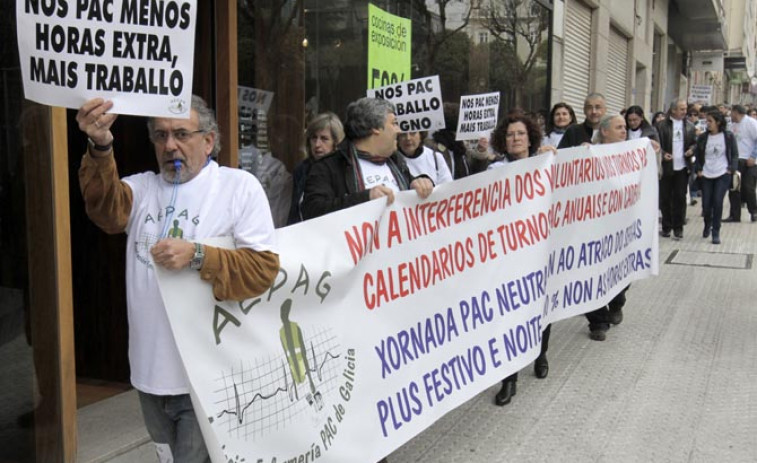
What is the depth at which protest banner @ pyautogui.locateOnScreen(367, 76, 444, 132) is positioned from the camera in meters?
5.03

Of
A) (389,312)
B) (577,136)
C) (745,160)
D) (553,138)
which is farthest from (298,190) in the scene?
(745,160)

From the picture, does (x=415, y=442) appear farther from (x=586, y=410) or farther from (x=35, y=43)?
(x=35, y=43)

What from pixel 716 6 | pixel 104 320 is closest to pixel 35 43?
pixel 104 320

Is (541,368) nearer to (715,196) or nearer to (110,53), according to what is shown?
(110,53)

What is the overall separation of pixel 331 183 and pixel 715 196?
353 inches

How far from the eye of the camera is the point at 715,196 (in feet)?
35.9

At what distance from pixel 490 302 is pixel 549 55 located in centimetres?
935

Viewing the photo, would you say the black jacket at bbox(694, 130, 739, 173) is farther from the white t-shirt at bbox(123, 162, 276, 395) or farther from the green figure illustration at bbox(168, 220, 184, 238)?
the green figure illustration at bbox(168, 220, 184, 238)

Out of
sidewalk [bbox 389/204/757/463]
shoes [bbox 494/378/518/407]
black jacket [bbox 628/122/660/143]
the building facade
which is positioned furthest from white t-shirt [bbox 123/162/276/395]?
black jacket [bbox 628/122/660/143]

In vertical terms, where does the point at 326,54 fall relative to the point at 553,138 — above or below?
above

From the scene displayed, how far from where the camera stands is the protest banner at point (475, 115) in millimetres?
6262

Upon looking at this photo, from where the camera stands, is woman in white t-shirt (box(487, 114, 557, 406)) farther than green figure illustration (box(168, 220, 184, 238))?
Yes

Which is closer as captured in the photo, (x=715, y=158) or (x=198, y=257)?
(x=198, y=257)

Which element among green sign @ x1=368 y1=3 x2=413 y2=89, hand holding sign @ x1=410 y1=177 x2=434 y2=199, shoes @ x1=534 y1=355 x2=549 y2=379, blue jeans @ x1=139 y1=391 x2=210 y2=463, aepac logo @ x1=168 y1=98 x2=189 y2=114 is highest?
green sign @ x1=368 y1=3 x2=413 y2=89
